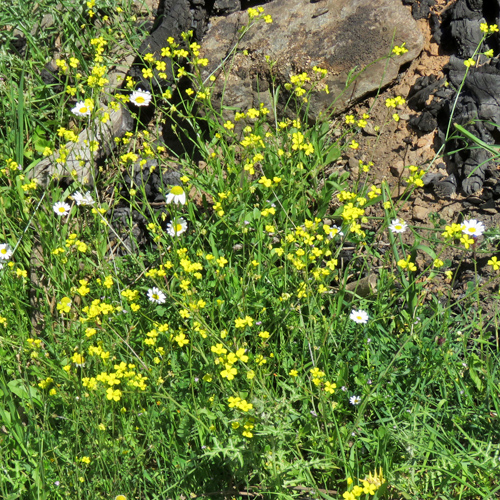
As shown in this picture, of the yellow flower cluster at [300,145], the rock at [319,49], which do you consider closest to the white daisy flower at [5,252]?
the rock at [319,49]

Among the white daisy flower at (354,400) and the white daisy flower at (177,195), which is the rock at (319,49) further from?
the white daisy flower at (354,400)

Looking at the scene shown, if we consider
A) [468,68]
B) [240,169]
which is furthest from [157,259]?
[468,68]

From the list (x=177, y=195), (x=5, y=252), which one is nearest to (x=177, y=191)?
(x=177, y=195)

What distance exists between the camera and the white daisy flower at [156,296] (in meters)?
2.52

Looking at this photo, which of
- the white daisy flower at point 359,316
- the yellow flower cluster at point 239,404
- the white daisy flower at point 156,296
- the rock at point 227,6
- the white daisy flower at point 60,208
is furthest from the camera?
the rock at point 227,6

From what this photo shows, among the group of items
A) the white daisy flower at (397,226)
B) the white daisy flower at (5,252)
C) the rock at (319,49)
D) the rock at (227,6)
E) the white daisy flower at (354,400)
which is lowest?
the white daisy flower at (354,400)

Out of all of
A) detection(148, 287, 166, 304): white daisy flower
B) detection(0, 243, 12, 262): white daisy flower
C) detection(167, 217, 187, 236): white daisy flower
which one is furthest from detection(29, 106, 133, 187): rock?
detection(148, 287, 166, 304): white daisy flower

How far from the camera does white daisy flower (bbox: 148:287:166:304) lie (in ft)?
8.26

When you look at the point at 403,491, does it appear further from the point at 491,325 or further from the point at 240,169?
the point at 240,169

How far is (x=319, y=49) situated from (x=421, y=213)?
1276 mm

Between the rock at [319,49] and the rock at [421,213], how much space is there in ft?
2.50

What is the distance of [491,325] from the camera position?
250 cm

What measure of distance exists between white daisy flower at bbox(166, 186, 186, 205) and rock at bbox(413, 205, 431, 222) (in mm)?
1234

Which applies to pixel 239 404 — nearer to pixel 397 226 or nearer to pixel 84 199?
pixel 397 226
